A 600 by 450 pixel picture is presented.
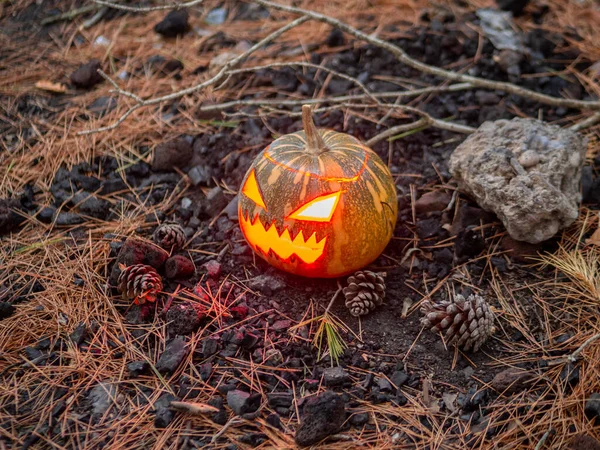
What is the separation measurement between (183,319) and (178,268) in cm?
41

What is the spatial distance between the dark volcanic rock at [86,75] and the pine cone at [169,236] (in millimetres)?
2139

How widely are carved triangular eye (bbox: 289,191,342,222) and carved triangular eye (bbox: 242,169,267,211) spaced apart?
A: 9.2 inches

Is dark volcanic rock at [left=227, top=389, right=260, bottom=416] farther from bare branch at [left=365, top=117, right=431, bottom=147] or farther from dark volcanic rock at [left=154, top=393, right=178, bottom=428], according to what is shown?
bare branch at [left=365, top=117, right=431, bottom=147]

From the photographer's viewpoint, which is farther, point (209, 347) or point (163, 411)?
point (209, 347)

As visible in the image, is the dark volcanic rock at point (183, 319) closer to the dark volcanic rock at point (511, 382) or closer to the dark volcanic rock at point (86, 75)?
the dark volcanic rock at point (511, 382)

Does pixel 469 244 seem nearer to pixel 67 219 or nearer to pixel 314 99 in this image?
pixel 314 99

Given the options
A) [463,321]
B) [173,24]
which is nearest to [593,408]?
[463,321]

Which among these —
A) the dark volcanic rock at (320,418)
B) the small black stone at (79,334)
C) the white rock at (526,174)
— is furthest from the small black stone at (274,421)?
the white rock at (526,174)

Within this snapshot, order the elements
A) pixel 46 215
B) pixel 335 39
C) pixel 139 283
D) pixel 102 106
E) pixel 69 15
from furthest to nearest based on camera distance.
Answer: pixel 69 15 < pixel 335 39 < pixel 102 106 < pixel 46 215 < pixel 139 283

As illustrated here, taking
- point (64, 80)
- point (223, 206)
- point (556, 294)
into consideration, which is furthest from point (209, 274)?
point (64, 80)

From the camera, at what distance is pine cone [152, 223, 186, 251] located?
3891mm

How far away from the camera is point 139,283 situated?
3.52 m

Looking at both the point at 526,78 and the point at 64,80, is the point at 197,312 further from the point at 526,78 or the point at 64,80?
the point at 526,78

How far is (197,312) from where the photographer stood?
11.4 ft
